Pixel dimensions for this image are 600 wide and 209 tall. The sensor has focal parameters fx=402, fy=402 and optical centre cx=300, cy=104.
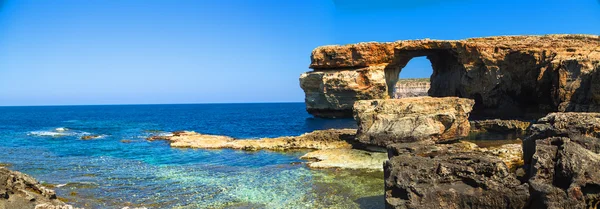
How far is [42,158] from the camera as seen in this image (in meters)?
29.4

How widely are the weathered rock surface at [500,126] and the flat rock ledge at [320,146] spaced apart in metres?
11.9

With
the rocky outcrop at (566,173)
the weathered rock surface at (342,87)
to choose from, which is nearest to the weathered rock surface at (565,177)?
the rocky outcrop at (566,173)

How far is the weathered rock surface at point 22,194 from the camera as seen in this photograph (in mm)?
10539

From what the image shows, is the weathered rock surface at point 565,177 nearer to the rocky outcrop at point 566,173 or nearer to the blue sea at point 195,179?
the rocky outcrop at point 566,173

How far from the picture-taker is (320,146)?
2919cm

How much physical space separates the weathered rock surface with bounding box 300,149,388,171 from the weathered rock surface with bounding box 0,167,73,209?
13.2 meters

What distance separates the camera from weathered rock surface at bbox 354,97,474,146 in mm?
24500

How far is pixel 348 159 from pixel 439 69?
40304 millimetres

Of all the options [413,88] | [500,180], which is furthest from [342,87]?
[413,88]

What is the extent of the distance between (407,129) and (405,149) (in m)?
9.44

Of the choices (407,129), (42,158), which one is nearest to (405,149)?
(407,129)

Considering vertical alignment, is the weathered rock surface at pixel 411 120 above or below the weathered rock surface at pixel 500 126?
above

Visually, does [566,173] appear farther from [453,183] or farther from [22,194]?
[22,194]

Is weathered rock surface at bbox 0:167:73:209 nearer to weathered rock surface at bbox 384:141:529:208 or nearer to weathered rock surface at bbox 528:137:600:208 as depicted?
weathered rock surface at bbox 384:141:529:208
